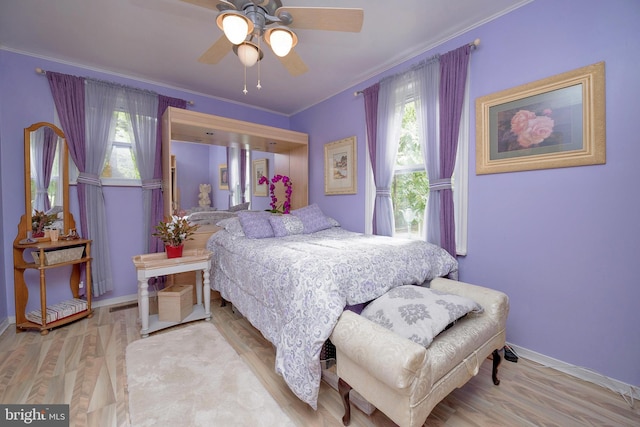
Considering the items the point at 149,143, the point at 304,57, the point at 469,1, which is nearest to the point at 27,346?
the point at 149,143

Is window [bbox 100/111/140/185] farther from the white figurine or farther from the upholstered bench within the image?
the upholstered bench

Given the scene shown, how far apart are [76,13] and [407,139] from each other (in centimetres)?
310

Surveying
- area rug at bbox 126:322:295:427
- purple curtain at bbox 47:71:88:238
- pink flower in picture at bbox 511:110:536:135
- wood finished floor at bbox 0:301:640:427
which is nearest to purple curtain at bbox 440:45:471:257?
pink flower in picture at bbox 511:110:536:135

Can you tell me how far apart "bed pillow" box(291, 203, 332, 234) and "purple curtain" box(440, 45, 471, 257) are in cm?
137

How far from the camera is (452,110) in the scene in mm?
2293

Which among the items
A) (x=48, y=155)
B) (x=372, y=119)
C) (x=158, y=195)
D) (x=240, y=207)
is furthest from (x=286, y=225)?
(x=48, y=155)

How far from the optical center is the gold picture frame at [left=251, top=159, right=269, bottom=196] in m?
3.89

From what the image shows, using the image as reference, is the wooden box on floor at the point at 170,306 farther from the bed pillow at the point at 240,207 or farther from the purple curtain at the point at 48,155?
the purple curtain at the point at 48,155

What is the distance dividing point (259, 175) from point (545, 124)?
3363 millimetres

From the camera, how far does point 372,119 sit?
117 inches

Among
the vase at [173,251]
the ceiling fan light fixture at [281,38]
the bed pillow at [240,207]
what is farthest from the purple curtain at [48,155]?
the ceiling fan light fixture at [281,38]

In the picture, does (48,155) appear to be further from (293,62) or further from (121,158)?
(293,62)

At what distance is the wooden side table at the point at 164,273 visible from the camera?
2.24m

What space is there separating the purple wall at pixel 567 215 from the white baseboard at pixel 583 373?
3 cm
